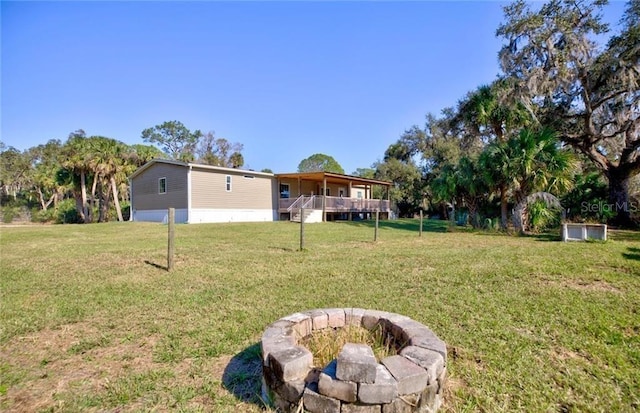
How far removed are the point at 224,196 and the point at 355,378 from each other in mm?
17922

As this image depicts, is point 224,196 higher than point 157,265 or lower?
higher

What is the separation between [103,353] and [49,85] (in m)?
13.2

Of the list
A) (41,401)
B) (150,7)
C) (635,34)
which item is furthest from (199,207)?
(635,34)

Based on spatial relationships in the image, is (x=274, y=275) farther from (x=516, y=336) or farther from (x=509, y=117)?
(x=509, y=117)

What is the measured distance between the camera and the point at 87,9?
8.20 meters

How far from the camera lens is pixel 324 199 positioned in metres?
19.1

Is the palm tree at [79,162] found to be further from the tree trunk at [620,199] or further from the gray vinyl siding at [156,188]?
the tree trunk at [620,199]

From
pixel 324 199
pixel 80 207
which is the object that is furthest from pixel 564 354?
pixel 80 207

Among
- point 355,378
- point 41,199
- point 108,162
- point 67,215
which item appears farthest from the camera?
point 41,199

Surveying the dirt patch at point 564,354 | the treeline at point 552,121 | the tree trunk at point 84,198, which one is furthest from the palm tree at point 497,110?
the tree trunk at point 84,198

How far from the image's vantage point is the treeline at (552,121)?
11398 mm

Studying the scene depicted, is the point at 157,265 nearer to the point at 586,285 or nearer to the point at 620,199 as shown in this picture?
the point at 586,285

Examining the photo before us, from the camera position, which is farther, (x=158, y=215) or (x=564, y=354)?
(x=158, y=215)

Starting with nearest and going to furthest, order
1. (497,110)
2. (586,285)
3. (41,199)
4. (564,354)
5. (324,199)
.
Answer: (564,354)
(586,285)
(497,110)
(324,199)
(41,199)
